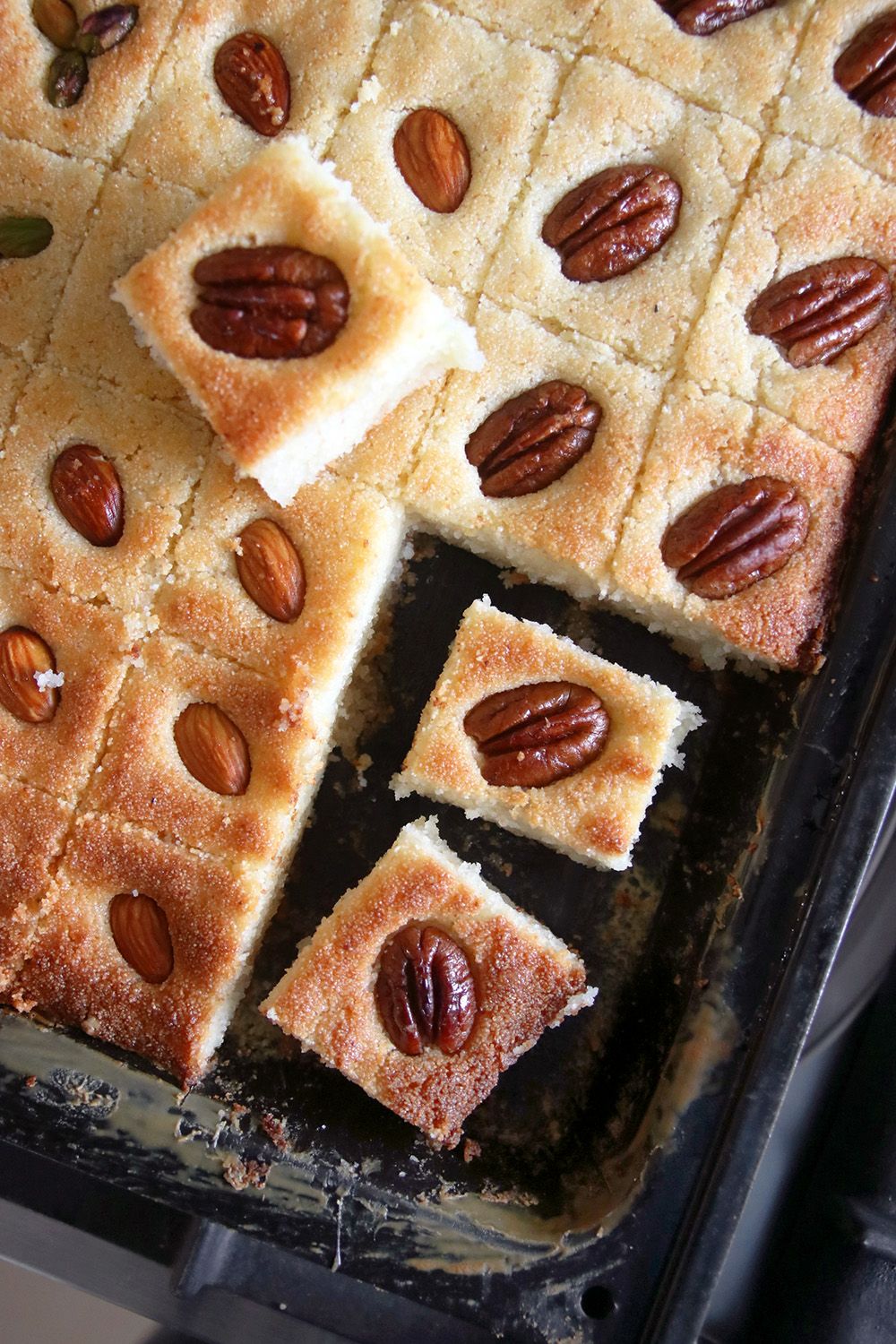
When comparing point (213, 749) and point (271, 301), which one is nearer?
point (271, 301)

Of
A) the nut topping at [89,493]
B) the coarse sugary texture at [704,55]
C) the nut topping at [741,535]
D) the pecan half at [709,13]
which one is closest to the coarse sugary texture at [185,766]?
the nut topping at [89,493]

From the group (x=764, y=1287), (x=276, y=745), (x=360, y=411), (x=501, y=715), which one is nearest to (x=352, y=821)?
(x=276, y=745)

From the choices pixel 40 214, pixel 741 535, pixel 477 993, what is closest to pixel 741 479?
pixel 741 535

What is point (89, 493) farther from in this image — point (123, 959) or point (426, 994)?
point (426, 994)

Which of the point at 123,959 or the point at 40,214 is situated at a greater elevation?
the point at 40,214

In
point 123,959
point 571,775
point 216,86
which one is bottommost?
point 123,959

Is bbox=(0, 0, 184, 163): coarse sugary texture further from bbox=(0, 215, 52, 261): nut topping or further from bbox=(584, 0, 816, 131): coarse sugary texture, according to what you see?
bbox=(584, 0, 816, 131): coarse sugary texture

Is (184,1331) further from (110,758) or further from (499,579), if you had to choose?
Answer: (499,579)

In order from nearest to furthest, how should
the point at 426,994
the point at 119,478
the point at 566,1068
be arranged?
the point at 426,994
the point at 119,478
the point at 566,1068
